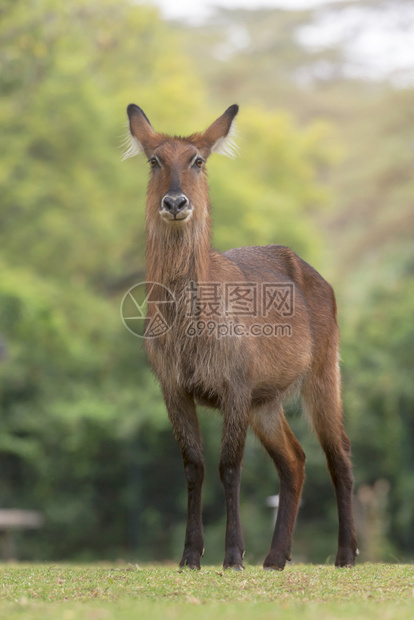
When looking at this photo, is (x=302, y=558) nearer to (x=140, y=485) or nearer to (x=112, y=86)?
(x=140, y=485)

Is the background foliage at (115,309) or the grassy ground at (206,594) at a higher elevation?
the background foliage at (115,309)

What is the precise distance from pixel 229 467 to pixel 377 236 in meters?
50.7

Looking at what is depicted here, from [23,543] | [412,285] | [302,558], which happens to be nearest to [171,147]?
[302,558]

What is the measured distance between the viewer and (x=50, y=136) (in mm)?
27438

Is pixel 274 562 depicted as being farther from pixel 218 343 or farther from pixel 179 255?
pixel 179 255

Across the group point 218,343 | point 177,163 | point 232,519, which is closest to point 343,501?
point 232,519

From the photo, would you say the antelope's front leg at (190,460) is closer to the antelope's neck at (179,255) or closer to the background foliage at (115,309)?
the antelope's neck at (179,255)

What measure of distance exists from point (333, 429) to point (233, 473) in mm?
1428

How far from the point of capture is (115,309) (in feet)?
91.4

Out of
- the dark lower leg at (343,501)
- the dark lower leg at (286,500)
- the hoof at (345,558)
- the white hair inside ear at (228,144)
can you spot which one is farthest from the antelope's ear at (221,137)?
the hoof at (345,558)

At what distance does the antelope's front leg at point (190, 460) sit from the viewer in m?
6.32

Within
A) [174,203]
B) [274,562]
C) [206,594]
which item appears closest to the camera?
[206,594]

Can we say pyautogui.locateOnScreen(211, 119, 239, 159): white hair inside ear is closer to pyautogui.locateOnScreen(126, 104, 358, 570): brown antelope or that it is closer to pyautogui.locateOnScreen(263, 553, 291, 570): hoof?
pyautogui.locateOnScreen(126, 104, 358, 570): brown antelope

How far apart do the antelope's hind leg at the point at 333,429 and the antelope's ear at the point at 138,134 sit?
2285mm
